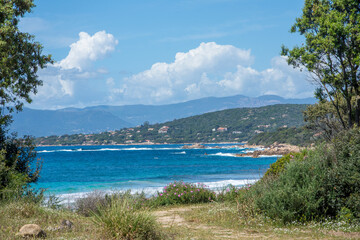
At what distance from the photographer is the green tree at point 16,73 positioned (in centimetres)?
1372

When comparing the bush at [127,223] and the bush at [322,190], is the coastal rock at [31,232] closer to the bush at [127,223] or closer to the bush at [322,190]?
the bush at [127,223]

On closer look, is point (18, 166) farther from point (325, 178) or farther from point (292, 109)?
point (292, 109)

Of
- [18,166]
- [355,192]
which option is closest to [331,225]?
[355,192]

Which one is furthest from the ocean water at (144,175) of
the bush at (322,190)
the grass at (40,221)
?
the bush at (322,190)

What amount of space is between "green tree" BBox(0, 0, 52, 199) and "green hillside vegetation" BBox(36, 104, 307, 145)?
13900 centimetres

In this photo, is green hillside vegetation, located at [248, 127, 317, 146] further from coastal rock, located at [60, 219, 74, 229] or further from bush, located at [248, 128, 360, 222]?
coastal rock, located at [60, 219, 74, 229]

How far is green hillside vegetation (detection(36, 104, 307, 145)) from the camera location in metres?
162

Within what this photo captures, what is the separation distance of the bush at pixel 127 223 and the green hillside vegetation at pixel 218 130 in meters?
144

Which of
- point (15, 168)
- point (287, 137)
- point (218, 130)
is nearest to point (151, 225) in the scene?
point (15, 168)

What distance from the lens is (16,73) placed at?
1493 centimetres

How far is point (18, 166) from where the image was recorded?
1516cm

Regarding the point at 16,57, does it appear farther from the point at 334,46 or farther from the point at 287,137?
the point at 287,137

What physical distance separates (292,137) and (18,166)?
8532 cm

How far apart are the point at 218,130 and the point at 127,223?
17274 cm
